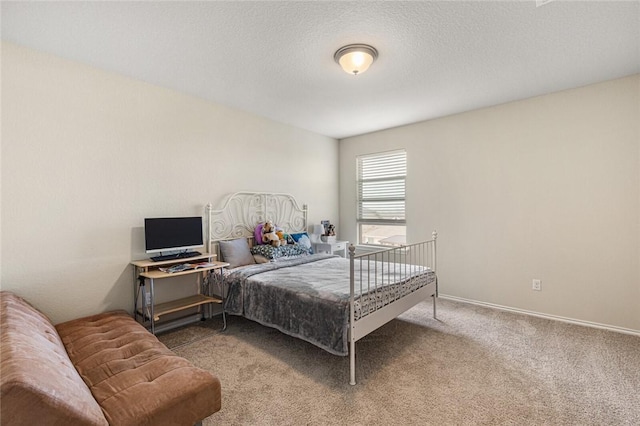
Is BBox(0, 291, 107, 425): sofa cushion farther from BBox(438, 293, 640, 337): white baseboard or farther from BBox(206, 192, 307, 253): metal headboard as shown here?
BBox(438, 293, 640, 337): white baseboard

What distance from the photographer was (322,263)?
359cm

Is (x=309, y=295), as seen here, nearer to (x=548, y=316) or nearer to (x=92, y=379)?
(x=92, y=379)

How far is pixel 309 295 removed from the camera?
7.93 ft

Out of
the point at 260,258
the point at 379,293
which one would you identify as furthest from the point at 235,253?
the point at 379,293

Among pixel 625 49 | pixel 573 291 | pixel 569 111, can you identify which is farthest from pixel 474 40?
pixel 573 291

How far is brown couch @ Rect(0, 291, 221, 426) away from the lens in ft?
3.53

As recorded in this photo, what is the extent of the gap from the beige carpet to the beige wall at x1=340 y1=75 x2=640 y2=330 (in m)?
0.49

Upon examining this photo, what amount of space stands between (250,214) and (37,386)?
299 centimetres

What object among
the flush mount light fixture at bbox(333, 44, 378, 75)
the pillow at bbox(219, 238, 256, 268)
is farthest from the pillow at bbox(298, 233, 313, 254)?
the flush mount light fixture at bbox(333, 44, 378, 75)

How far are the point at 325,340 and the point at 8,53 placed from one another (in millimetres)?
3328

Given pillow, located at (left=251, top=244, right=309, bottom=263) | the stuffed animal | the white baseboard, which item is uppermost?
the stuffed animal

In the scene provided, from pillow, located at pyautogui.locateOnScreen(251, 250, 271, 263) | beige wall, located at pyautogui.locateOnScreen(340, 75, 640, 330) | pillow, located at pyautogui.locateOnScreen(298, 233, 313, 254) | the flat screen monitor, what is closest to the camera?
the flat screen monitor

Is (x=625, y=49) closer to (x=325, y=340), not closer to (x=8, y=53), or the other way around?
(x=325, y=340)

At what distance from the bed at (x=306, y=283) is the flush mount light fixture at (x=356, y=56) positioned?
1.53m
